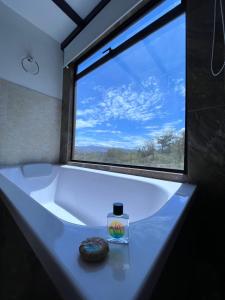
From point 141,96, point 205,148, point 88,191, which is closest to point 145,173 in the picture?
point 205,148

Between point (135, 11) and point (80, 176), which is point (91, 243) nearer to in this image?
point (80, 176)

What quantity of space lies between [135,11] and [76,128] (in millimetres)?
1486

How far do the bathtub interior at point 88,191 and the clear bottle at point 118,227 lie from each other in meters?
0.56

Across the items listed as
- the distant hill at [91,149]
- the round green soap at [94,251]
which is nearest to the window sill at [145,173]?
the distant hill at [91,149]

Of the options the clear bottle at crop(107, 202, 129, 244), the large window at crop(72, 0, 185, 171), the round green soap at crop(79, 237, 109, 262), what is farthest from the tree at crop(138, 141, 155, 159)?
A: the round green soap at crop(79, 237, 109, 262)

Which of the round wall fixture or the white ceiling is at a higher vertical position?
the white ceiling

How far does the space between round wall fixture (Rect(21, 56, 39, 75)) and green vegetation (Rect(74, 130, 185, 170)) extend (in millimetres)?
1411

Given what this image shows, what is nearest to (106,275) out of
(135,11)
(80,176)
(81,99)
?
(80,176)

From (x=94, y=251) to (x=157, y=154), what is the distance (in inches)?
44.0

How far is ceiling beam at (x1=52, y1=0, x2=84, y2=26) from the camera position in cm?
166

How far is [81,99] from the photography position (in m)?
2.18

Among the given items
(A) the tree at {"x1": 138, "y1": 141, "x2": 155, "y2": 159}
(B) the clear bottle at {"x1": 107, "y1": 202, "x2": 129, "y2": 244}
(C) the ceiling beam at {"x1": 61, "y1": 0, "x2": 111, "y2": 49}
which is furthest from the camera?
(C) the ceiling beam at {"x1": 61, "y1": 0, "x2": 111, "y2": 49}

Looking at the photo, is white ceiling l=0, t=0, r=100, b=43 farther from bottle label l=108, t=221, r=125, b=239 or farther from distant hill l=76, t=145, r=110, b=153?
bottle label l=108, t=221, r=125, b=239

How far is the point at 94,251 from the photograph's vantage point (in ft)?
1.11
